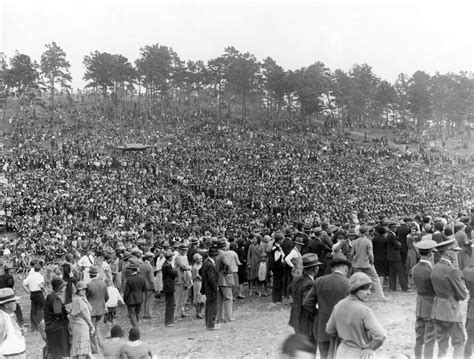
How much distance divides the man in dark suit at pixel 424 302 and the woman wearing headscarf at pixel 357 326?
2.12 m

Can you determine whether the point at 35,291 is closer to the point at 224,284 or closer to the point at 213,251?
the point at 213,251

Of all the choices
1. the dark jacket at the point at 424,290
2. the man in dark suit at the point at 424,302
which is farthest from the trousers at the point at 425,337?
the dark jacket at the point at 424,290

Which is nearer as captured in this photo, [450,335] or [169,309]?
[450,335]

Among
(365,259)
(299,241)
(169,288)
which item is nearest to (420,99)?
(299,241)

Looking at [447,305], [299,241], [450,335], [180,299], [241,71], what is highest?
[241,71]

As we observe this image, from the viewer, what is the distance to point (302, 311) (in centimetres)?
650

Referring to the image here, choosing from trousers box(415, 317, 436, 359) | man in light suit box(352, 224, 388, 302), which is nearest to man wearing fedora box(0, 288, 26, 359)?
trousers box(415, 317, 436, 359)

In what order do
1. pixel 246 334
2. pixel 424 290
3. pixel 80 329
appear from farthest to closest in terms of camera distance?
pixel 246 334, pixel 80 329, pixel 424 290

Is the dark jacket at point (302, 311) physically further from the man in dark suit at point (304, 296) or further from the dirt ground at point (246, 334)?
the dirt ground at point (246, 334)

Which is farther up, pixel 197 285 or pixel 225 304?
pixel 197 285

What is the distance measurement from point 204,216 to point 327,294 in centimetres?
2185

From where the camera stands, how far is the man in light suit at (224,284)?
9.57 meters

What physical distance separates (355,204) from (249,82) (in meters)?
29.6

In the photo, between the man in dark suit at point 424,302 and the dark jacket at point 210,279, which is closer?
the man in dark suit at point 424,302
